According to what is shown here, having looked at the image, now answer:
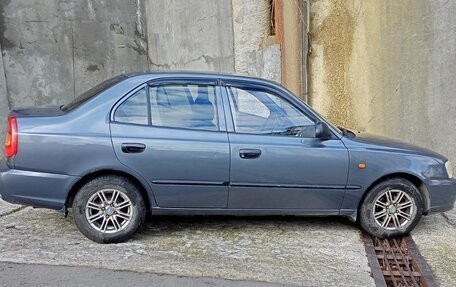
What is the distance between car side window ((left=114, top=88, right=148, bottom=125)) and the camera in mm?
4047

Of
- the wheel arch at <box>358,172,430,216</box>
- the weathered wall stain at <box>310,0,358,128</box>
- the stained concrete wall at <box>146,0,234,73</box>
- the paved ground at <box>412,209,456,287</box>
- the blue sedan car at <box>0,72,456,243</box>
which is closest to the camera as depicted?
the paved ground at <box>412,209,456,287</box>

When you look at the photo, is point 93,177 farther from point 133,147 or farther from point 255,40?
point 255,40

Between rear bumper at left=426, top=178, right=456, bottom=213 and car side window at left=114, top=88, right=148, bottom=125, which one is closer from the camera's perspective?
car side window at left=114, top=88, right=148, bottom=125

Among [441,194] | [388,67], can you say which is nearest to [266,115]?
[441,194]

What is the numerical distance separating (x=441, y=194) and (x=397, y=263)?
39.1 inches

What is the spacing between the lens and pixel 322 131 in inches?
166

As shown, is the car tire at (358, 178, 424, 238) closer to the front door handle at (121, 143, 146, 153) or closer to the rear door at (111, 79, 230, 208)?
the rear door at (111, 79, 230, 208)

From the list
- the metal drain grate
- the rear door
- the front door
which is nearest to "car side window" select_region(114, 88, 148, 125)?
the rear door

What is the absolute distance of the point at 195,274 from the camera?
11.5ft

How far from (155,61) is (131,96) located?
4786 millimetres

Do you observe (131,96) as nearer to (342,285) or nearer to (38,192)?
(38,192)

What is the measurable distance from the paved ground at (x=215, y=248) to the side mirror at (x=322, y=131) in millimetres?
1048

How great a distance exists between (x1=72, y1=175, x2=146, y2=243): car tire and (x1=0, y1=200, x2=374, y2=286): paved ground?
131 mm

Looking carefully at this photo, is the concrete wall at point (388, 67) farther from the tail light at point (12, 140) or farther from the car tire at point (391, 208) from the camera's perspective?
the tail light at point (12, 140)
